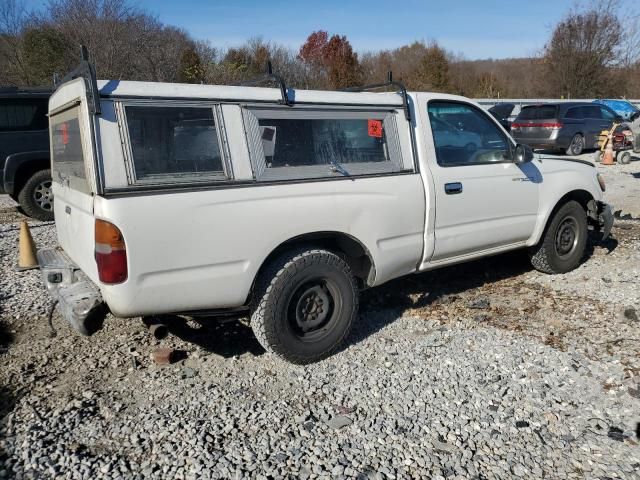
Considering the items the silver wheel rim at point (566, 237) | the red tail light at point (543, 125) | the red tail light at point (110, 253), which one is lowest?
the silver wheel rim at point (566, 237)

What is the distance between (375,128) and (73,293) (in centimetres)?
242

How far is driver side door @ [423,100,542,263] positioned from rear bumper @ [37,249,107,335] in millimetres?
2602

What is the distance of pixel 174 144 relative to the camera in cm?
332

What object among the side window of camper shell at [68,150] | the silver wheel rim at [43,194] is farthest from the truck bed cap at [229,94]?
the silver wheel rim at [43,194]

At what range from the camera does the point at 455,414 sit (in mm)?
3266

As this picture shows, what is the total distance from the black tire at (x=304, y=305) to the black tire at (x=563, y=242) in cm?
250

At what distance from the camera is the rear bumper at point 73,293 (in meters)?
3.27

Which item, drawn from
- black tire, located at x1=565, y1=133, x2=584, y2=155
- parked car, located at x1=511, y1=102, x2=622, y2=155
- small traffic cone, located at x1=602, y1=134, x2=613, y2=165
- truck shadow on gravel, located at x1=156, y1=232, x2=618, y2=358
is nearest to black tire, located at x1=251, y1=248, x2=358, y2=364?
truck shadow on gravel, located at x1=156, y1=232, x2=618, y2=358

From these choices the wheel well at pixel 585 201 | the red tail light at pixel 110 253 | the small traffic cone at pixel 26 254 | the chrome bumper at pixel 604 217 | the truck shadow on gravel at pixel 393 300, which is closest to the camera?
the red tail light at pixel 110 253

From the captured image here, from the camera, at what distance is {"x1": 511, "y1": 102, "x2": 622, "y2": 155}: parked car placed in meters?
17.0

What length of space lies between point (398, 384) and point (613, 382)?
1.41m

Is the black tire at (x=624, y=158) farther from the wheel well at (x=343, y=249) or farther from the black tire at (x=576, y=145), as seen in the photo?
the wheel well at (x=343, y=249)

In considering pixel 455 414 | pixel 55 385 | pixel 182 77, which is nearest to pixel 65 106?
pixel 55 385

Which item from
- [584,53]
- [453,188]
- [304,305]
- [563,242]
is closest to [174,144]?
[304,305]
